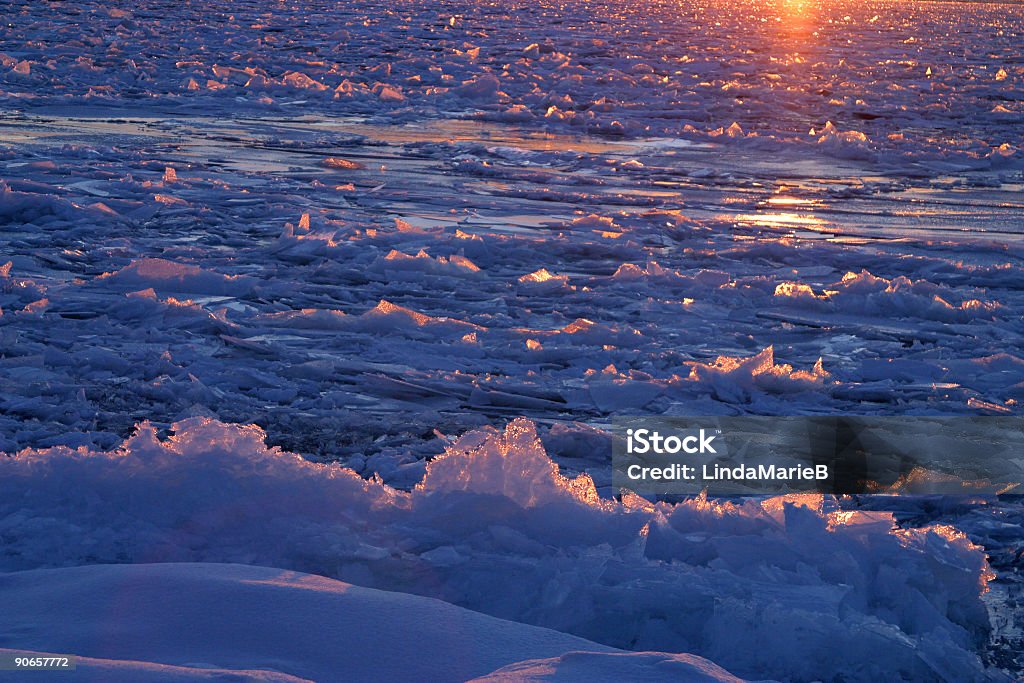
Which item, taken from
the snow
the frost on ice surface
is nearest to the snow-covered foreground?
the snow

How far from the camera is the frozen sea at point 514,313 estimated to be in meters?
2.59

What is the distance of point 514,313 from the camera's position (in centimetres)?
521

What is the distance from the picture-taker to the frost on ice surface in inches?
94.0

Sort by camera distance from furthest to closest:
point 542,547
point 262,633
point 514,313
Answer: point 514,313
point 542,547
point 262,633

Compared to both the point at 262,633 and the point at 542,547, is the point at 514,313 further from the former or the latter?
the point at 262,633

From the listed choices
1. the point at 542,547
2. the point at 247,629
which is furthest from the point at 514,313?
the point at 247,629

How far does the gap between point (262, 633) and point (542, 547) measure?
778mm

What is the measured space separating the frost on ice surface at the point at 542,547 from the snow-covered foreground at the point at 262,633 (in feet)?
0.89

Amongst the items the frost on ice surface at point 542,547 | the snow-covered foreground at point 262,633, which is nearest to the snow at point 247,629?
the snow-covered foreground at point 262,633

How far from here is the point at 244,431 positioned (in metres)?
2.93

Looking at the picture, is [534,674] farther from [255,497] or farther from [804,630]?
[255,497]

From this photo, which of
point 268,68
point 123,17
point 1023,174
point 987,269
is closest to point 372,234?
point 987,269

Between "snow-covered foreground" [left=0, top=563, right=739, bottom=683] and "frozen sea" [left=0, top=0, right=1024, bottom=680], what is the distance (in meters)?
0.30

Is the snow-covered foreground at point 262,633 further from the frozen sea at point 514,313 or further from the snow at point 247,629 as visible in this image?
the frozen sea at point 514,313
